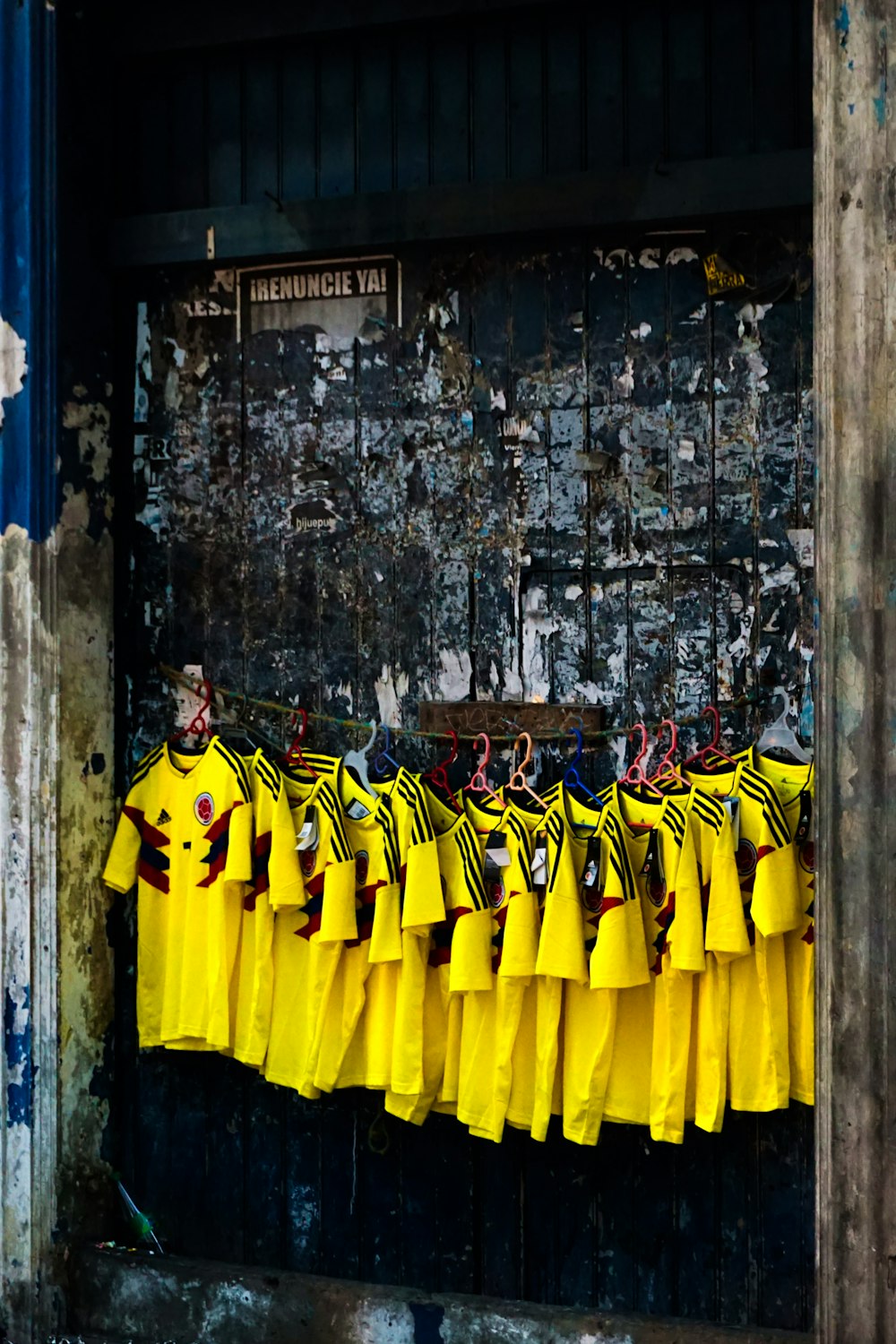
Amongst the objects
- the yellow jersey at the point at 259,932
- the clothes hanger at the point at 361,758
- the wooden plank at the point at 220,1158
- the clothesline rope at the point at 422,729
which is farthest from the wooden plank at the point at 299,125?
the wooden plank at the point at 220,1158

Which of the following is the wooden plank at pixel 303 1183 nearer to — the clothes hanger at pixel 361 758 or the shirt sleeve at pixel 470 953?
the shirt sleeve at pixel 470 953

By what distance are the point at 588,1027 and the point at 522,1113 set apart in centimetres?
29

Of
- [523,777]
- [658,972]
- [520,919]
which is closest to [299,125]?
[523,777]

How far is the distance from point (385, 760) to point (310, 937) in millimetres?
522

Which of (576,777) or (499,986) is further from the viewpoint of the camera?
(576,777)

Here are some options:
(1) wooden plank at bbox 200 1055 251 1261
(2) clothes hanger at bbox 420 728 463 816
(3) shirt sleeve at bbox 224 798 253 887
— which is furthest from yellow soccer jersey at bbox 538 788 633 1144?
(1) wooden plank at bbox 200 1055 251 1261

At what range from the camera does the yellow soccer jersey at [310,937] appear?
3.73m

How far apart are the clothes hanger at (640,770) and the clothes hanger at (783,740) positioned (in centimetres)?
29

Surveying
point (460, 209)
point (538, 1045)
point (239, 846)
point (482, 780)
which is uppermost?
point (460, 209)

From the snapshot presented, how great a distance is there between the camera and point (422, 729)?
13.1 feet

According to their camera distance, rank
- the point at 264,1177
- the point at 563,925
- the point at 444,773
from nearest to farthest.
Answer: the point at 563,925, the point at 444,773, the point at 264,1177

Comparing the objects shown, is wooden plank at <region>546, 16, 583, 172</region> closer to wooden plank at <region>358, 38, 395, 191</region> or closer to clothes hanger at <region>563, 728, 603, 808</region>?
wooden plank at <region>358, 38, 395, 191</region>

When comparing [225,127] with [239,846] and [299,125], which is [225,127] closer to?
[299,125]

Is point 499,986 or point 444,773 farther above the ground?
point 444,773
